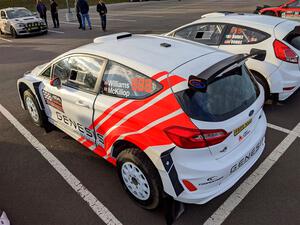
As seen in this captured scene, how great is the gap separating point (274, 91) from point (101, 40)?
10.4 ft

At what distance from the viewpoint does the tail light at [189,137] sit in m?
2.54

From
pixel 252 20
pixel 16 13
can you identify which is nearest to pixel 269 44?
pixel 252 20

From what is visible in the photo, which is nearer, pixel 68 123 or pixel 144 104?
pixel 144 104

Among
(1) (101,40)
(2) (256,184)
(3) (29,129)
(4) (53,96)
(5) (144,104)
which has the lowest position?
(3) (29,129)

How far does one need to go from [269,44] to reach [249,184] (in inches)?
108

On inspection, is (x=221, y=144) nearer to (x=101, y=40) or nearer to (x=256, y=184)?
(x=256, y=184)

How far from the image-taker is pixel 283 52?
16.1 ft

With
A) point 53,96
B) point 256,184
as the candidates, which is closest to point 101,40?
point 53,96

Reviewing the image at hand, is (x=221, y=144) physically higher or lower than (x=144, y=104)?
lower

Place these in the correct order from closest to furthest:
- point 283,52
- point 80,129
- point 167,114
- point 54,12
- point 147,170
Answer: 1. point 167,114
2. point 147,170
3. point 80,129
4. point 283,52
5. point 54,12

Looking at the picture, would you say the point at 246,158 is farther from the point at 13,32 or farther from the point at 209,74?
the point at 13,32

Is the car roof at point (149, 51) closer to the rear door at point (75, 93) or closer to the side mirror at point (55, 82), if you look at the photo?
the rear door at point (75, 93)

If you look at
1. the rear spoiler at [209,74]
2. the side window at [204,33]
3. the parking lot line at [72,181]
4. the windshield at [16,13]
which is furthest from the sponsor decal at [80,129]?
the windshield at [16,13]

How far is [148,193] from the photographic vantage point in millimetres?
2963
